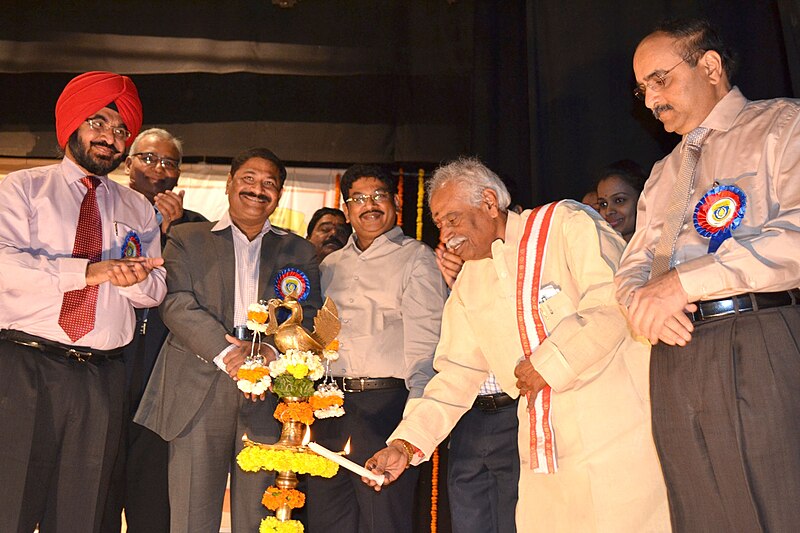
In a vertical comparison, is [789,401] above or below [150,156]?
below

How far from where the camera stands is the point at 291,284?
3.59m

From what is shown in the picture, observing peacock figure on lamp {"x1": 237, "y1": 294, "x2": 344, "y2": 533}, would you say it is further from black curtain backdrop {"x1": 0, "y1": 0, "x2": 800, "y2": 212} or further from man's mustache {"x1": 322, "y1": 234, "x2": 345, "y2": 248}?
black curtain backdrop {"x1": 0, "y1": 0, "x2": 800, "y2": 212}

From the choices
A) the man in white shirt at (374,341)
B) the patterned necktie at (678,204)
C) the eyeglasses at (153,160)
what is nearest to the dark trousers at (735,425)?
the patterned necktie at (678,204)

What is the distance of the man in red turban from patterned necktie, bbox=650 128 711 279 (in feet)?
6.40

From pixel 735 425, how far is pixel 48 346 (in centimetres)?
246

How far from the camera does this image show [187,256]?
12.1 feet

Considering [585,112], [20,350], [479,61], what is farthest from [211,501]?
[479,61]

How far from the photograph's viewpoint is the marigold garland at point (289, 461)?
2.88 metres

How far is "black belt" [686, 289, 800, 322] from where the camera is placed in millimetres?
2051

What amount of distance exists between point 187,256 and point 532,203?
2.14 m

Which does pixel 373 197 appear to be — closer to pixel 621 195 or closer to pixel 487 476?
pixel 621 195

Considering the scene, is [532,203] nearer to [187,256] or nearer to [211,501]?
[187,256]

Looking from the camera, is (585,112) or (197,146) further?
(197,146)

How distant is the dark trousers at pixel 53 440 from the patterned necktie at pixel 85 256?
0.45 feet
